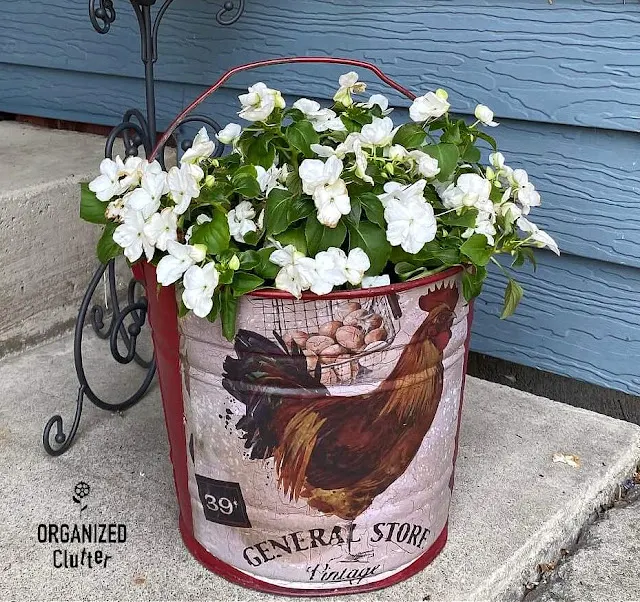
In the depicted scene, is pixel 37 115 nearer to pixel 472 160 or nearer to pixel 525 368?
pixel 525 368

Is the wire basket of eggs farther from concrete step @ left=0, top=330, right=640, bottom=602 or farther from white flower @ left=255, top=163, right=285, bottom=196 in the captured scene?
concrete step @ left=0, top=330, right=640, bottom=602

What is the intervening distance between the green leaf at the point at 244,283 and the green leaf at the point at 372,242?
0.47 ft

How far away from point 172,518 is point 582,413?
99 centimetres

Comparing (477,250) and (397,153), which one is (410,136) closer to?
(397,153)

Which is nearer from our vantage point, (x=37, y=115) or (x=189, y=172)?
(x=189, y=172)

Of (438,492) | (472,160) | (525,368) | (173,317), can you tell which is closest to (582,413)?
(525,368)

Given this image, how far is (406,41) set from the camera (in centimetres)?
205

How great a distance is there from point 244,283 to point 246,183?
173 millimetres

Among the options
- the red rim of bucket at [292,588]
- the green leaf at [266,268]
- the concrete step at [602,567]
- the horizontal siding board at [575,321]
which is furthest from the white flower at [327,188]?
the horizontal siding board at [575,321]

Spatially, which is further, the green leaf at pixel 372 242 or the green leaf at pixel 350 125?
the green leaf at pixel 350 125

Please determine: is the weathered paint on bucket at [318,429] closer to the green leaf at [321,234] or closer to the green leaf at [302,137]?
the green leaf at [321,234]

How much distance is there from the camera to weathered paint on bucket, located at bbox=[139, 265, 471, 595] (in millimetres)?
1243

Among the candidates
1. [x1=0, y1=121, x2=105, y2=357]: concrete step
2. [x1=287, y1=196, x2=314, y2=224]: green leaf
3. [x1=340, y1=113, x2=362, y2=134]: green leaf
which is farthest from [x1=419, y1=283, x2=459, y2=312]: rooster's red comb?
[x1=0, y1=121, x2=105, y2=357]: concrete step

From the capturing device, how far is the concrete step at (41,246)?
2242 mm
